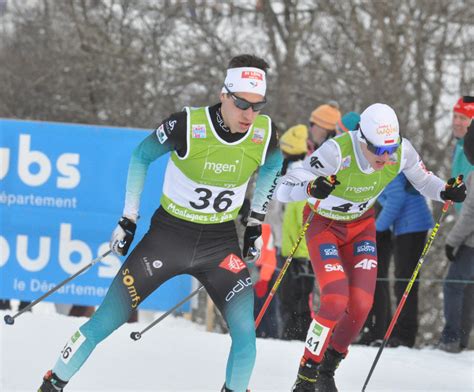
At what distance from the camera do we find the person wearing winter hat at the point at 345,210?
5.80m

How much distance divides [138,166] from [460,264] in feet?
11.7

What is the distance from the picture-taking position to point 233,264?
534 cm

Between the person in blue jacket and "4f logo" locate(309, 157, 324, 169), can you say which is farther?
the person in blue jacket

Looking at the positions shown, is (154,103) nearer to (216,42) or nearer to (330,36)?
(216,42)

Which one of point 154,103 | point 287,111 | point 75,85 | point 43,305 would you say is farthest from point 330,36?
point 43,305

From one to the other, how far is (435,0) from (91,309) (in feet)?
24.2

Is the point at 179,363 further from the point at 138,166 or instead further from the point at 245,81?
the point at 245,81

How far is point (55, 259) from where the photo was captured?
28.5 ft

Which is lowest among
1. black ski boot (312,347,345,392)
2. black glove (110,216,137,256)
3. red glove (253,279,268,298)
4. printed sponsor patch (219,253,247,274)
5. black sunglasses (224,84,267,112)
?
red glove (253,279,268,298)

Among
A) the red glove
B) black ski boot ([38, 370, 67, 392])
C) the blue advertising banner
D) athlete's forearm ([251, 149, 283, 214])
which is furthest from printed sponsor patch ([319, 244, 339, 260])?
the blue advertising banner

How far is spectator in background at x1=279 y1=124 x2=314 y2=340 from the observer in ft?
27.1

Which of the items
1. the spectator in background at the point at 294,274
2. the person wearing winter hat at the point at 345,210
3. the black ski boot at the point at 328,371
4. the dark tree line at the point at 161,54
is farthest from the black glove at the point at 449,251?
the dark tree line at the point at 161,54

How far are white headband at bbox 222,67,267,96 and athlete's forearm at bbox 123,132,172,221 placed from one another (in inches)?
19.1

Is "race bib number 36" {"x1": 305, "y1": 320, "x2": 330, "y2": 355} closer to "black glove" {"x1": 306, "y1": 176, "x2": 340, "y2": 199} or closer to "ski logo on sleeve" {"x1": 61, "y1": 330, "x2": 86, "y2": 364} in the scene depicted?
"black glove" {"x1": 306, "y1": 176, "x2": 340, "y2": 199}
